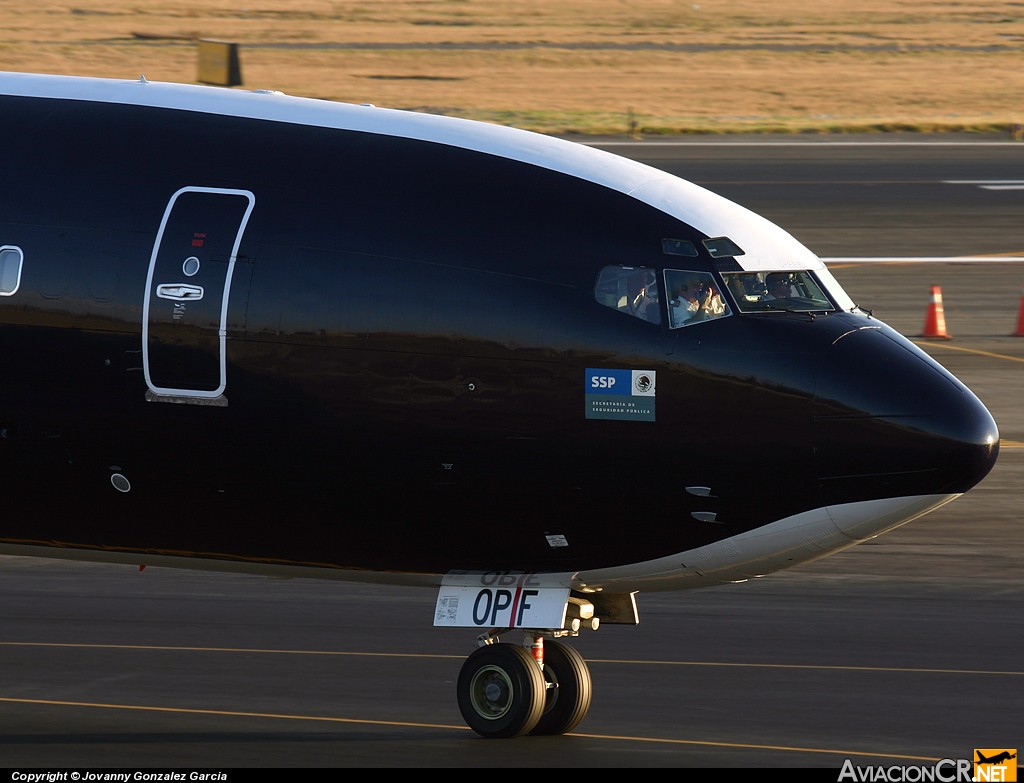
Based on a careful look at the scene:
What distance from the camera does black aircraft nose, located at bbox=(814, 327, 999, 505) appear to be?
43.3 ft

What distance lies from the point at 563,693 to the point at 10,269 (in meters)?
5.84

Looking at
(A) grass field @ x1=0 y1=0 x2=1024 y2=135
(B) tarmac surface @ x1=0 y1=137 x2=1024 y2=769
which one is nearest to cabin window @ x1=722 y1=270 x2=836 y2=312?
(B) tarmac surface @ x1=0 y1=137 x2=1024 y2=769

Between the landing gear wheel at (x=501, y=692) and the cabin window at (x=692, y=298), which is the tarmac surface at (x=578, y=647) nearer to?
the landing gear wheel at (x=501, y=692)

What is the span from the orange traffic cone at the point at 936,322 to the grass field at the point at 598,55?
27.0 metres

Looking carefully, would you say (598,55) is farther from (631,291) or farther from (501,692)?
(631,291)

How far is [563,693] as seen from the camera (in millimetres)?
15078

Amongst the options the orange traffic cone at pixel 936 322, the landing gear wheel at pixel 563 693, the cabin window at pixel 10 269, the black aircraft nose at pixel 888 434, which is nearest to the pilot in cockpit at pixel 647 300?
the black aircraft nose at pixel 888 434

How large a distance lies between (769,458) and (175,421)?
187 inches

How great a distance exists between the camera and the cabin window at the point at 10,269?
14.6m

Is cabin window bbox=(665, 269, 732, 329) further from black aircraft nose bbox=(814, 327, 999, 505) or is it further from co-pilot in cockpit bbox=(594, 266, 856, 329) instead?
black aircraft nose bbox=(814, 327, 999, 505)

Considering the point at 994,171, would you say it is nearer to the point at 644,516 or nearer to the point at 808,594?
the point at 808,594

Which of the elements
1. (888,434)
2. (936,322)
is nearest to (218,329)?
(888,434)

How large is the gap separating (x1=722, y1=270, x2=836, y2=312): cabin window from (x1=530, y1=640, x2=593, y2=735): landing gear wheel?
3.52m

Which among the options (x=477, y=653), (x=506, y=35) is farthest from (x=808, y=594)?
(x=506, y=35)
